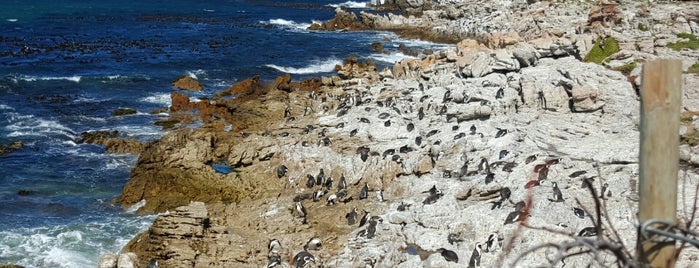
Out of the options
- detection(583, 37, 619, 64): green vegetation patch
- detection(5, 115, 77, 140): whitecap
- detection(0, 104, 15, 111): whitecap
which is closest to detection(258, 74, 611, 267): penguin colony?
detection(583, 37, 619, 64): green vegetation patch

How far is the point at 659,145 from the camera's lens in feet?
18.1

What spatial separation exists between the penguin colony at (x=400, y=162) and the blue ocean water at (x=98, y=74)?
18.7 ft

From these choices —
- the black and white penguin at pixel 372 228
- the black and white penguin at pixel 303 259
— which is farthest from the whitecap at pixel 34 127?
the black and white penguin at pixel 372 228

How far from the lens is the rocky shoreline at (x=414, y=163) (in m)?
18.2

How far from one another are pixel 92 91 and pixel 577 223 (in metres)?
32.7

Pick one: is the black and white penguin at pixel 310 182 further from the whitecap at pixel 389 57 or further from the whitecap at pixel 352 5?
the whitecap at pixel 352 5

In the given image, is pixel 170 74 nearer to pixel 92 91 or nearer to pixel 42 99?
pixel 92 91

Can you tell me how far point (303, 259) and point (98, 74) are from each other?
108 feet

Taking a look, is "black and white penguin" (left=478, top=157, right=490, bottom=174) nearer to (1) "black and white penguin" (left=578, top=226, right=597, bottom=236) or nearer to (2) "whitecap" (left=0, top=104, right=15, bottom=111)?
(1) "black and white penguin" (left=578, top=226, right=597, bottom=236)

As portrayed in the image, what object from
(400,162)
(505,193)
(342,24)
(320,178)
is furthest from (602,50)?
(342,24)

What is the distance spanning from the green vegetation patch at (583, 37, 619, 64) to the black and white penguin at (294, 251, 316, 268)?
21419mm

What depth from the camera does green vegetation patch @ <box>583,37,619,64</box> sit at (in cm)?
3397

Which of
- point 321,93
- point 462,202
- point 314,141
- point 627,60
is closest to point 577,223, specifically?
point 462,202

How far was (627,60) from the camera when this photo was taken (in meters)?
31.9
